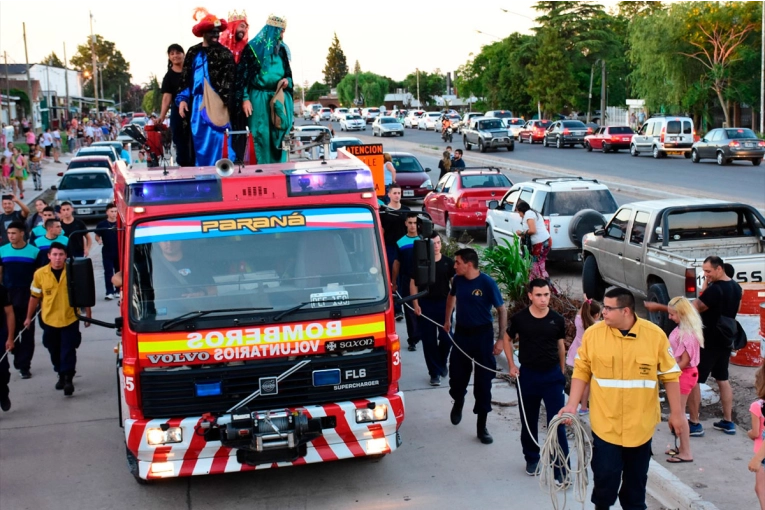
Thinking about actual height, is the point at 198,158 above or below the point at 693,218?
above

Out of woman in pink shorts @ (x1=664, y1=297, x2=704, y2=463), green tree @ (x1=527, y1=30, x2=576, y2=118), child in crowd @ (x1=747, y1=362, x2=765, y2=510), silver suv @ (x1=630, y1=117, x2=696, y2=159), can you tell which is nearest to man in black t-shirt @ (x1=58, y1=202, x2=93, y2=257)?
woman in pink shorts @ (x1=664, y1=297, x2=704, y2=463)

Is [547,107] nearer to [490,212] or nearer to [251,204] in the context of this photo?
[490,212]

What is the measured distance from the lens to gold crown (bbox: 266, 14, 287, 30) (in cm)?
939

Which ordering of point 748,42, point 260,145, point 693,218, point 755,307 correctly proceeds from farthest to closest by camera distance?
point 748,42, point 693,218, point 755,307, point 260,145

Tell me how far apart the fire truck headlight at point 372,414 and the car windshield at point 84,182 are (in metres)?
21.4

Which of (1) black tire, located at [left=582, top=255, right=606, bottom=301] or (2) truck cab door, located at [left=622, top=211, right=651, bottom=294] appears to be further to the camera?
(1) black tire, located at [left=582, top=255, right=606, bottom=301]

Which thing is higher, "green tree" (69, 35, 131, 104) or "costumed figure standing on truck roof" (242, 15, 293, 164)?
"green tree" (69, 35, 131, 104)

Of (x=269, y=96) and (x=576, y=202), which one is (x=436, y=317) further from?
(x=576, y=202)

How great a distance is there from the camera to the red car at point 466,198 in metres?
20.3

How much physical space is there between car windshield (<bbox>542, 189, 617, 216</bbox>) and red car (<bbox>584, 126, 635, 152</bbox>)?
32.3 metres

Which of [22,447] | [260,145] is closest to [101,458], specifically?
[22,447]

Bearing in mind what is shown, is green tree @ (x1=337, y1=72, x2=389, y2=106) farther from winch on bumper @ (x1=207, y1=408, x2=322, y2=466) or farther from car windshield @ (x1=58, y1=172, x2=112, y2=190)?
winch on bumper @ (x1=207, y1=408, x2=322, y2=466)

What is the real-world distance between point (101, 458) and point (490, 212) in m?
11.2

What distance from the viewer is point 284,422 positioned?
674 cm
